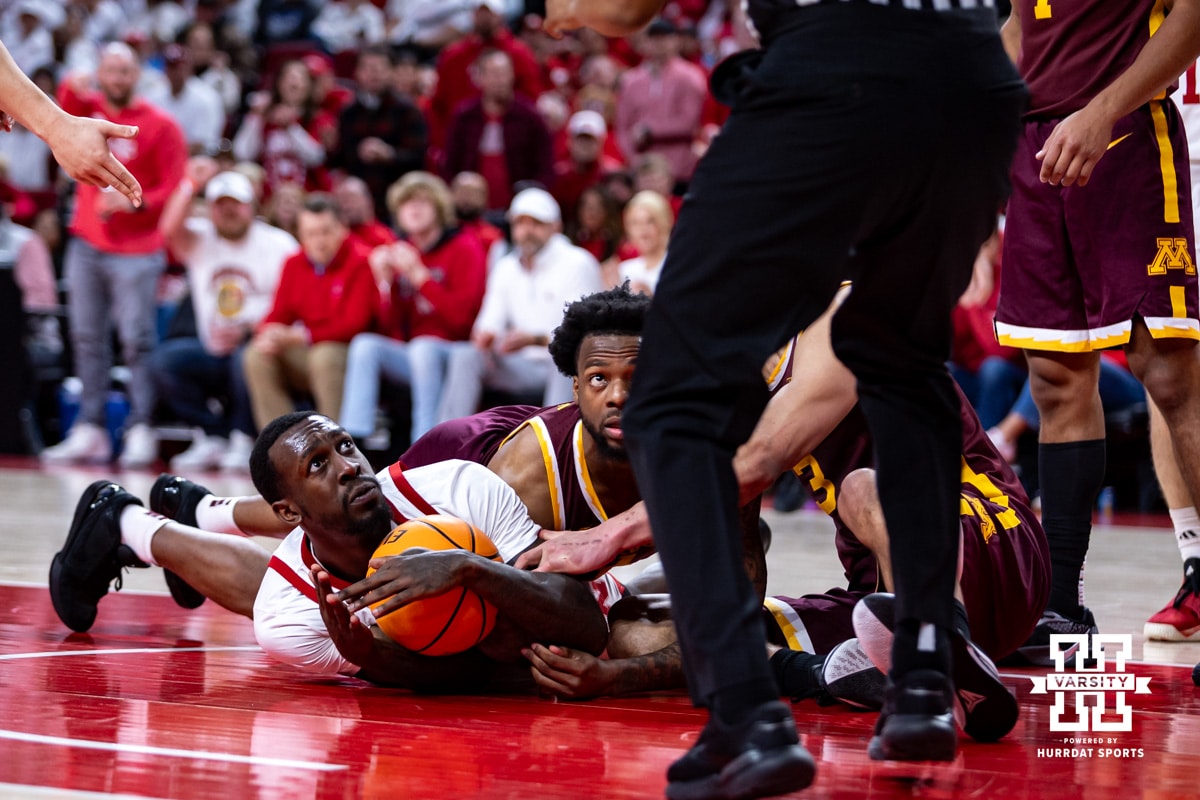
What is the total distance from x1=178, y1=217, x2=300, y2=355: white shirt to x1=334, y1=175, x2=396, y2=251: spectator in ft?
1.66

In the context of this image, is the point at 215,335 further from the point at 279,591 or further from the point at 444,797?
the point at 444,797

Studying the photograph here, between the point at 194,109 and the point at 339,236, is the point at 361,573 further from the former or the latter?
the point at 194,109

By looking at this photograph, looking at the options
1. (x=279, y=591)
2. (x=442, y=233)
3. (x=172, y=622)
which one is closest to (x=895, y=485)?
(x=279, y=591)

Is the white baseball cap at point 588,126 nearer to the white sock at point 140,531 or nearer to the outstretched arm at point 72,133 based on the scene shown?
the white sock at point 140,531

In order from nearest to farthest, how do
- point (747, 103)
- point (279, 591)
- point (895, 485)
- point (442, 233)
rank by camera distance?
1. point (747, 103)
2. point (895, 485)
3. point (279, 591)
4. point (442, 233)

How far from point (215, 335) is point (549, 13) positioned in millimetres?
8144

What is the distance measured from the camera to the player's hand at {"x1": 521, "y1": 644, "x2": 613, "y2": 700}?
3.39 m

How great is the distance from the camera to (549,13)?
7.86ft

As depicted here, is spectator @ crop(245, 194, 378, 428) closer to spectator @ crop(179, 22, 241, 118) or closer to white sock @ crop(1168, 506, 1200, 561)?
spectator @ crop(179, 22, 241, 118)

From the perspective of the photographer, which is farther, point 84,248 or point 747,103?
point 84,248

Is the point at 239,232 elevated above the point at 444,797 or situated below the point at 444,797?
above

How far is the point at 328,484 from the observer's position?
3.67 m

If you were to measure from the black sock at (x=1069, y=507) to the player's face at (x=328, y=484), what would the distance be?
6.03ft

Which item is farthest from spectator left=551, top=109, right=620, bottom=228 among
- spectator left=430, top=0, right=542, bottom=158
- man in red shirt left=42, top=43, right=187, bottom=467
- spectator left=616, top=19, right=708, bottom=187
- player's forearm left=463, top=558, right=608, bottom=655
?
player's forearm left=463, top=558, right=608, bottom=655
